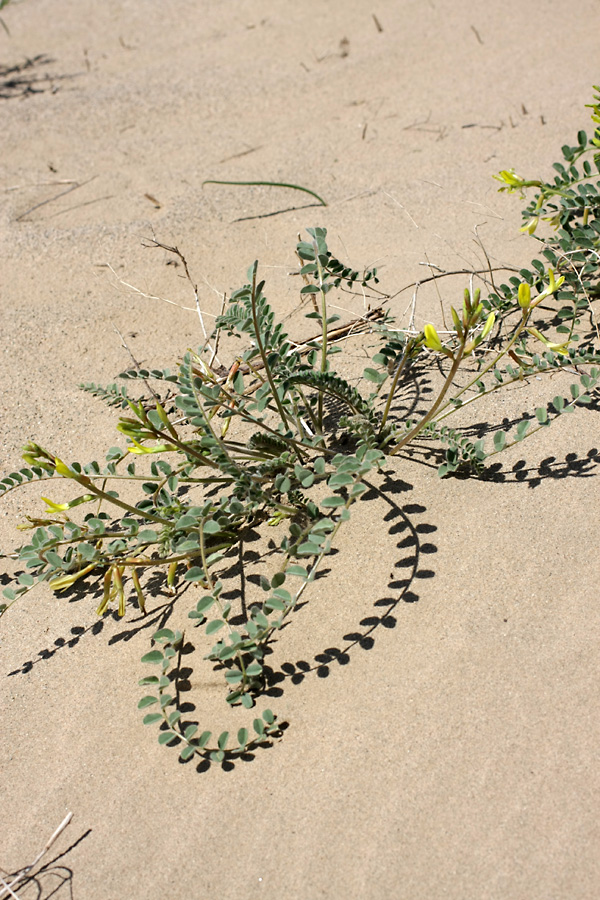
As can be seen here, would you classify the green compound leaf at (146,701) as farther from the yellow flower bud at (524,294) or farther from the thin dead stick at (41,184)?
the thin dead stick at (41,184)

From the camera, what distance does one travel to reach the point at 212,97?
3982mm

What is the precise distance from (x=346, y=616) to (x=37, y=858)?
76 centimetres

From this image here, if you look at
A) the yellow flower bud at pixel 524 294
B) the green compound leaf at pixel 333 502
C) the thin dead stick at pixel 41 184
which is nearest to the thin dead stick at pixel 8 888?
the green compound leaf at pixel 333 502

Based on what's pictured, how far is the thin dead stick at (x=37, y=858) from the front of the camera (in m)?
1.45

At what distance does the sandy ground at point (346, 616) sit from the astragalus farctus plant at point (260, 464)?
86mm

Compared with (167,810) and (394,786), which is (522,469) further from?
(167,810)

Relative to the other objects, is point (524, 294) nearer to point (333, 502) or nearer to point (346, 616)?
point (333, 502)

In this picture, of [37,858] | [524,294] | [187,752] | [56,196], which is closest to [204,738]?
[187,752]

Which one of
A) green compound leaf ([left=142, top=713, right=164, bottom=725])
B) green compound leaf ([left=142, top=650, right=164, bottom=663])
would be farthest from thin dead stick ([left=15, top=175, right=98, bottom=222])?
green compound leaf ([left=142, top=713, right=164, bottom=725])

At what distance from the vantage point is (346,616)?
175 centimetres

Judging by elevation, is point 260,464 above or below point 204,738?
above

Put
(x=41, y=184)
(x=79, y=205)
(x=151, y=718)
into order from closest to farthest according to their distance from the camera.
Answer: (x=151, y=718) → (x=79, y=205) → (x=41, y=184)

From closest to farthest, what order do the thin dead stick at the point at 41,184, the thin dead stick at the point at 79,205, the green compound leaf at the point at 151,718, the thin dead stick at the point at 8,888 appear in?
the thin dead stick at the point at 8,888, the green compound leaf at the point at 151,718, the thin dead stick at the point at 79,205, the thin dead stick at the point at 41,184

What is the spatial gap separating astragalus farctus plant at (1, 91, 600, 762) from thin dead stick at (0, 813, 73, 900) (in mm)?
245
